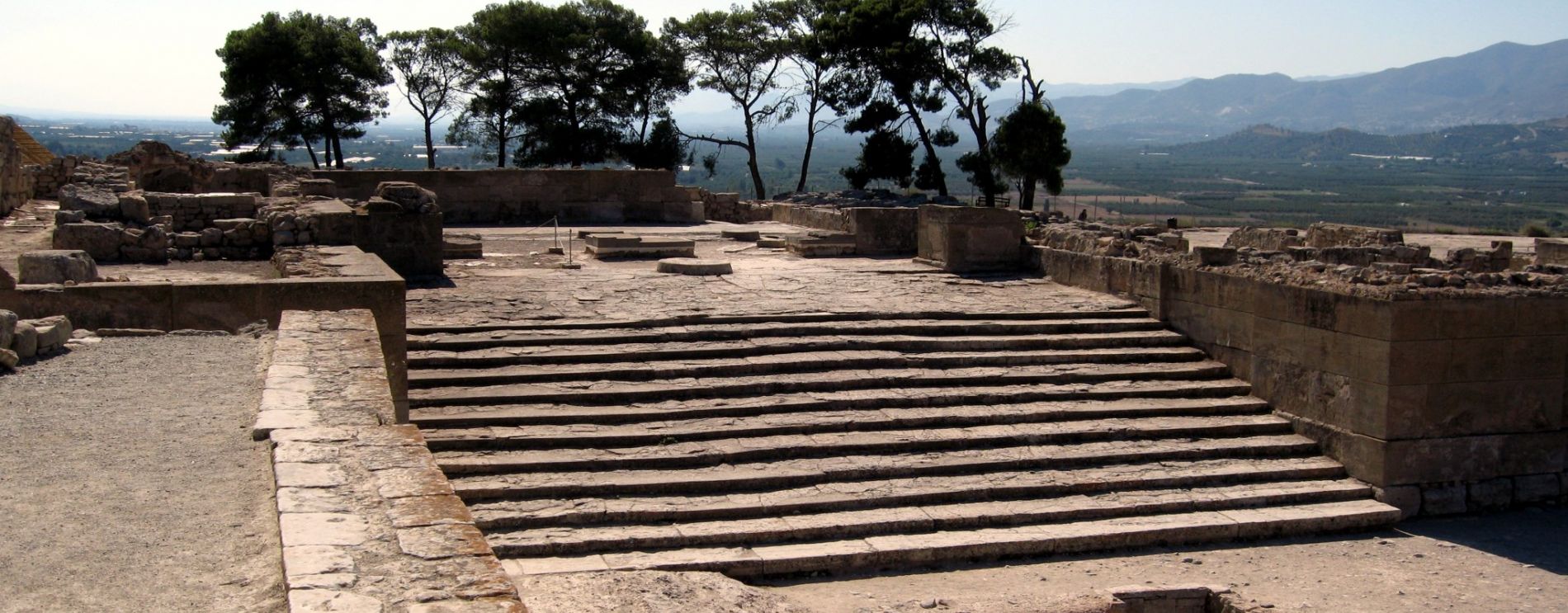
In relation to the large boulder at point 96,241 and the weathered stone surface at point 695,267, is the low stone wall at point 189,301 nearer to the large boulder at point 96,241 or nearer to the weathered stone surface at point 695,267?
the large boulder at point 96,241

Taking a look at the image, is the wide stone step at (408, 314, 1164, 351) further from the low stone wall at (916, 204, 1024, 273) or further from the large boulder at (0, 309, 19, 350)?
the large boulder at (0, 309, 19, 350)

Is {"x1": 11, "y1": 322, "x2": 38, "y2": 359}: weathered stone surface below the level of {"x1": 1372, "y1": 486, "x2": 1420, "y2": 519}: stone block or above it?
above

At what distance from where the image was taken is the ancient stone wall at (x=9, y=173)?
1744cm

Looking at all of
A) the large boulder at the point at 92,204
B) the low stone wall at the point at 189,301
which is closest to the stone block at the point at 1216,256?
the low stone wall at the point at 189,301

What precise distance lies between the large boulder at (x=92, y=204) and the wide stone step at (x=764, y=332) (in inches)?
211

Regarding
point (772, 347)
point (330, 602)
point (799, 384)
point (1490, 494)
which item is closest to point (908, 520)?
point (799, 384)

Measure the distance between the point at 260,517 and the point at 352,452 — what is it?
0.64 m

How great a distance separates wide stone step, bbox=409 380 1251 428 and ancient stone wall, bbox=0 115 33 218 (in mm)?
11844

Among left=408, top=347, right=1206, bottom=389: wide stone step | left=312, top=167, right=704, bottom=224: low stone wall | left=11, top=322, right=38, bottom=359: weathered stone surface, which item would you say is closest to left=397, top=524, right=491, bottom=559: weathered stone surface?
left=11, top=322, right=38, bottom=359: weathered stone surface

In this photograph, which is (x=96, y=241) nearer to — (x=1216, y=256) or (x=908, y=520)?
(x=908, y=520)

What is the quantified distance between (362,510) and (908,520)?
172 inches

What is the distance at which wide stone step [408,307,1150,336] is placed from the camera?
10.2 metres

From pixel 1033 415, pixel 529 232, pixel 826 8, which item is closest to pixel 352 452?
pixel 1033 415

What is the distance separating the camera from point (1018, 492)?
8594 mm
